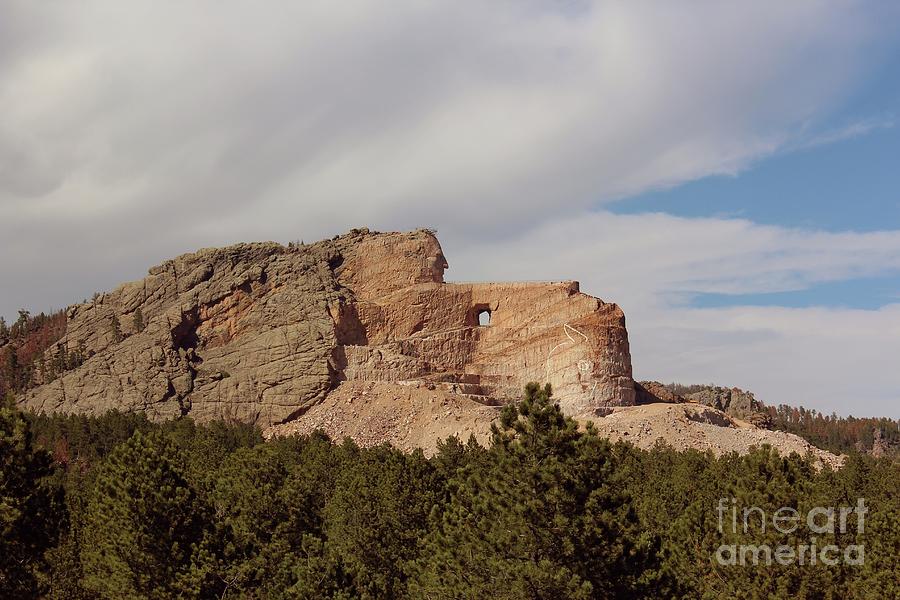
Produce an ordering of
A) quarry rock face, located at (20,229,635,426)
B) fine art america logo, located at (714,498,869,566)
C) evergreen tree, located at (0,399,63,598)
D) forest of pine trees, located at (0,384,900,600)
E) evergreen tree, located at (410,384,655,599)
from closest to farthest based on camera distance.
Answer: evergreen tree, located at (410,384,655,599) → forest of pine trees, located at (0,384,900,600) → evergreen tree, located at (0,399,63,598) → fine art america logo, located at (714,498,869,566) → quarry rock face, located at (20,229,635,426)

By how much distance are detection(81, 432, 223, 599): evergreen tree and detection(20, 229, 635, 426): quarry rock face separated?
63.4 m

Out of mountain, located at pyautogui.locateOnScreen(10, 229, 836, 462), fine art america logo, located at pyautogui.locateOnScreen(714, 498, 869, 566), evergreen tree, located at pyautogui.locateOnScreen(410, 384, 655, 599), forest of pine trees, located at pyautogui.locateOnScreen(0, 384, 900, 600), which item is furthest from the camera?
mountain, located at pyautogui.locateOnScreen(10, 229, 836, 462)

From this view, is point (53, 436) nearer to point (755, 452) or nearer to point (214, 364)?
point (214, 364)

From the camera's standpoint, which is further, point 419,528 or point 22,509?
point 419,528

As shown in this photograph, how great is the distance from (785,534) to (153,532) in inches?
780

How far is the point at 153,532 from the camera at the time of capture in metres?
31.5

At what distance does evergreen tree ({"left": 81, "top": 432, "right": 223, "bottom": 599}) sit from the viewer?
3081cm

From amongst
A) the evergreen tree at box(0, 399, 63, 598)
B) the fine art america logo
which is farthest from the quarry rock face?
the evergreen tree at box(0, 399, 63, 598)

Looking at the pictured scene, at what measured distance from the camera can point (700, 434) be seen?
84.7 metres

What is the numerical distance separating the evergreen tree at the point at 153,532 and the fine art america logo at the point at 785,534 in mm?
16424

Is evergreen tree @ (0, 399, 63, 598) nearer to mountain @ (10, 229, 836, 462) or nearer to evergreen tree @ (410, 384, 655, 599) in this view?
evergreen tree @ (410, 384, 655, 599)

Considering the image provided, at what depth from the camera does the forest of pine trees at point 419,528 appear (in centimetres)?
2488

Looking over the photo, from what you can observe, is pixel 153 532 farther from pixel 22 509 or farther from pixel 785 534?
pixel 785 534

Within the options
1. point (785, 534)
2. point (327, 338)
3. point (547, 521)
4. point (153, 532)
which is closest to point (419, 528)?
point (153, 532)
